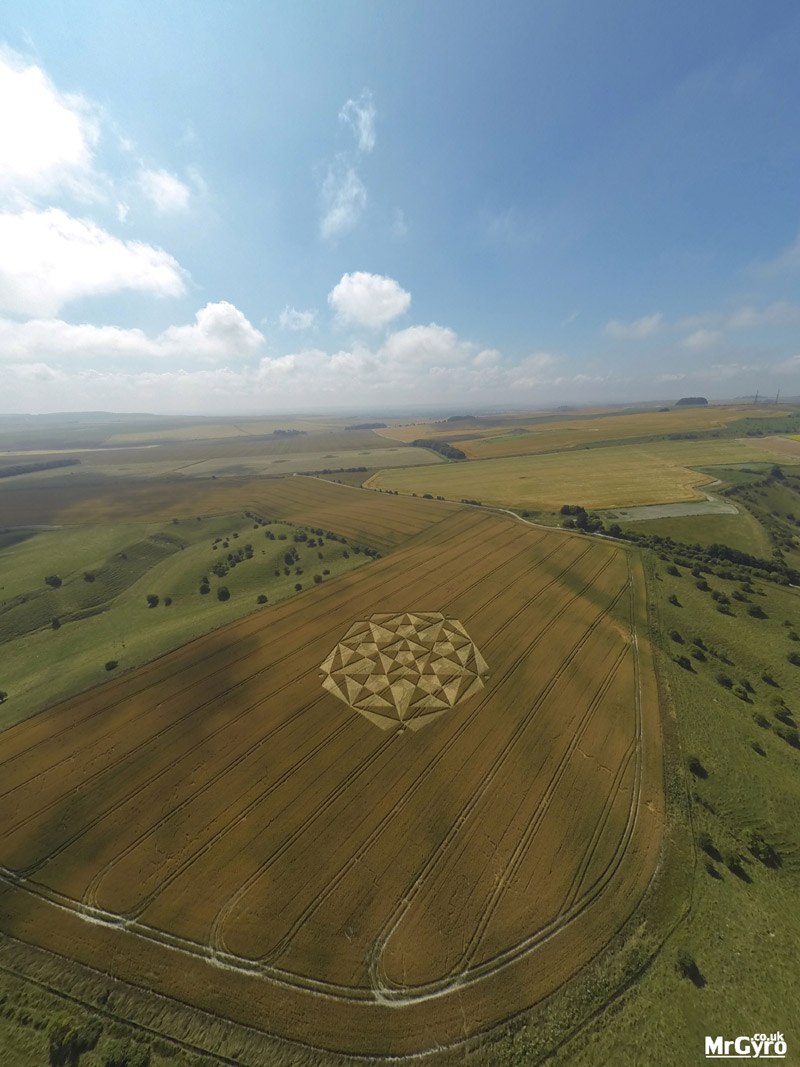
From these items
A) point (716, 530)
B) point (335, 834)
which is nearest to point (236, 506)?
point (335, 834)

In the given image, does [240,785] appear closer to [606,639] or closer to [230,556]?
[606,639]

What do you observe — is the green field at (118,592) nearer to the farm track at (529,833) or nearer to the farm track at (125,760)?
the farm track at (125,760)

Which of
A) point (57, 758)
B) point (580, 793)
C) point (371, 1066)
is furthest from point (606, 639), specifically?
point (57, 758)

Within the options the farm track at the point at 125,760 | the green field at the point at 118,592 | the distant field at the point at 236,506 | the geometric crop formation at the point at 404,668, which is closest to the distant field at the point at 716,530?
the distant field at the point at 236,506

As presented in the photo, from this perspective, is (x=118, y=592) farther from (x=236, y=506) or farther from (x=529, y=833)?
(x=529, y=833)

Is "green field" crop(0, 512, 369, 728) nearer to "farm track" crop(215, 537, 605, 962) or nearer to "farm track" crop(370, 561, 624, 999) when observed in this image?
"farm track" crop(215, 537, 605, 962)

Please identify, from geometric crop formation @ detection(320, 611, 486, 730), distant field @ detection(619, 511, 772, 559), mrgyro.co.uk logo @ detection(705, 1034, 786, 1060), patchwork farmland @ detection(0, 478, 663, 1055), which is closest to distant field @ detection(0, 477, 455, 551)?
geometric crop formation @ detection(320, 611, 486, 730)
